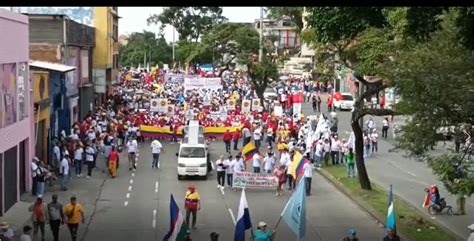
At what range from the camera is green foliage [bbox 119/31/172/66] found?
115 meters

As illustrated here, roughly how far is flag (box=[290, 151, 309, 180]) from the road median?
169cm

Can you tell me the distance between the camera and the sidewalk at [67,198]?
74.0 feet

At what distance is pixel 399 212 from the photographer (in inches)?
956

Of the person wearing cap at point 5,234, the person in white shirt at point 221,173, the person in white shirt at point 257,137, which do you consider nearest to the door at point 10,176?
the person in white shirt at point 221,173

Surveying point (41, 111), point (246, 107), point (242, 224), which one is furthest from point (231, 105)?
point (242, 224)

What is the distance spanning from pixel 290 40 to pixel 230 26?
104 ft

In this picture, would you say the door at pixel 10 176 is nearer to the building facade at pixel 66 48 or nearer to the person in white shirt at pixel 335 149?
the building facade at pixel 66 48

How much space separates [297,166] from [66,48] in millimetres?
18966

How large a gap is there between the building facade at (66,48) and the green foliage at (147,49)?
59.7 meters

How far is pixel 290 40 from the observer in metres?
97.6
